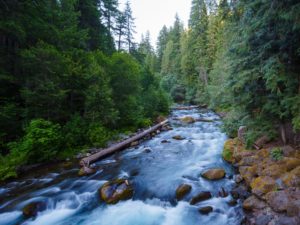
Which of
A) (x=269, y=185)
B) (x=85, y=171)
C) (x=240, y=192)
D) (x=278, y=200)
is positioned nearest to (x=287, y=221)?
(x=278, y=200)

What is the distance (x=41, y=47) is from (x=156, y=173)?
8.51 m

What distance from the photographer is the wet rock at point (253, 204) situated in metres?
5.32

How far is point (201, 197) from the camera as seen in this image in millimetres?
6410

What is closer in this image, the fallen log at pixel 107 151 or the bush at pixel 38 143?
the bush at pixel 38 143

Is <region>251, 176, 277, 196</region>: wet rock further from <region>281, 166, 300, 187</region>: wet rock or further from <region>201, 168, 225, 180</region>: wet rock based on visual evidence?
<region>201, 168, 225, 180</region>: wet rock

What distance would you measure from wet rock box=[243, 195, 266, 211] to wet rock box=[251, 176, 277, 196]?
22 centimetres

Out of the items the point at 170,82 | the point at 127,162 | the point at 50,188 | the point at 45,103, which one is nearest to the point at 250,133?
the point at 127,162

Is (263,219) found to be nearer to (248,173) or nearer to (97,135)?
(248,173)

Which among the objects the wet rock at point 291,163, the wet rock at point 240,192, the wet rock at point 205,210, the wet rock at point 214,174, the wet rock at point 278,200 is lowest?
the wet rock at point 205,210

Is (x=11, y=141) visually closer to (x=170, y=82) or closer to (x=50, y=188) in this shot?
(x=50, y=188)

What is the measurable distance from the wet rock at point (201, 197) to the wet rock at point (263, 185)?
1.35m

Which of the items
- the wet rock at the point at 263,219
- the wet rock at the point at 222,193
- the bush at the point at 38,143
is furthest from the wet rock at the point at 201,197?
the bush at the point at 38,143

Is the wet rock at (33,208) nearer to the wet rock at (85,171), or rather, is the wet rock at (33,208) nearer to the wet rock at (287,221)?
the wet rock at (85,171)

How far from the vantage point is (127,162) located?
1022 cm
